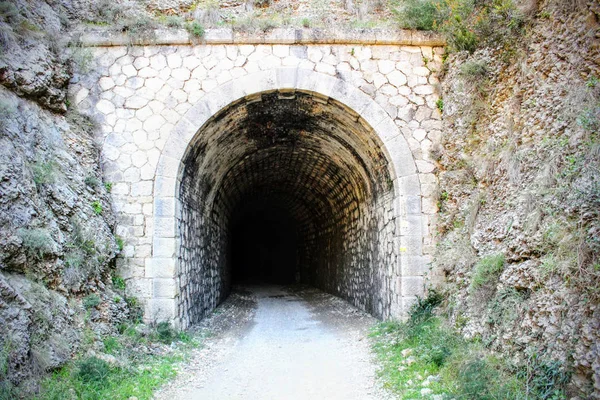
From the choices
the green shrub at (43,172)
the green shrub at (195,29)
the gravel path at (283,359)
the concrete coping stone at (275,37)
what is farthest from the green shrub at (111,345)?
the green shrub at (195,29)

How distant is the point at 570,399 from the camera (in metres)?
3.21

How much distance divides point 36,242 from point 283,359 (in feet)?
11.3

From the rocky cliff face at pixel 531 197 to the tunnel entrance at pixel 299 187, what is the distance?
1551 millimetres

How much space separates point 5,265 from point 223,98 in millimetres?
4122

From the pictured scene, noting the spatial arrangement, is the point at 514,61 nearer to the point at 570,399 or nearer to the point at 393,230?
the point at 393,230

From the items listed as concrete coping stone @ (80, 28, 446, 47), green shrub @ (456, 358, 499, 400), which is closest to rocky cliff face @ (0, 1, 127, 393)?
concrete coping stone @ (80, 28, 446, 47)

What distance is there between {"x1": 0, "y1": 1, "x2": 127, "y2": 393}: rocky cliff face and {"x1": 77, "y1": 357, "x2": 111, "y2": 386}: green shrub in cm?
22

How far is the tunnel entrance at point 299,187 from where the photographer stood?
25.3 feet

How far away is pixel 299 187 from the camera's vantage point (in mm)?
14070

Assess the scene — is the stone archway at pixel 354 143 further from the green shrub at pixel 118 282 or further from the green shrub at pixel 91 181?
the green shrub at pixel 91 181

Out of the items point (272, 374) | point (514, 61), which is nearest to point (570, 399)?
point (272, 374)

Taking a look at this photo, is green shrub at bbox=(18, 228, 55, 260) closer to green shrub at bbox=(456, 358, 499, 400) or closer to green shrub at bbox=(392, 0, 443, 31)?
green shrub at bbox=(456, 358, 499, 400)

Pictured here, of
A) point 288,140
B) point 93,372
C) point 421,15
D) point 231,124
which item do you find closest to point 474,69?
point 421,15

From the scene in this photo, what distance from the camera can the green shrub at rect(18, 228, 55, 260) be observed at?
4.62 meters
